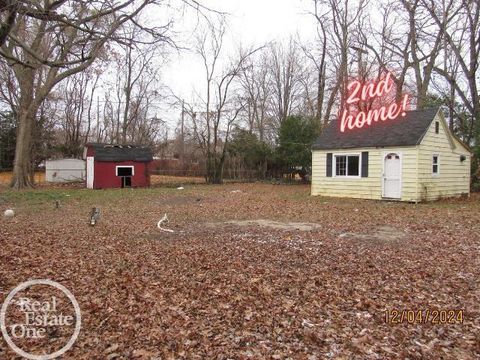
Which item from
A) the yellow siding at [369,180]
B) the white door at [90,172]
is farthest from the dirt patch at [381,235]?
the white door at [90,172]

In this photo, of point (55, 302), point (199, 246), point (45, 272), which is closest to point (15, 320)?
point (55, 302)

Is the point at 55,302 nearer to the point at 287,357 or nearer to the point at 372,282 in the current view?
the point at 287,357

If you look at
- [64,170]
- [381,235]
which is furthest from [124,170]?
[381,235]

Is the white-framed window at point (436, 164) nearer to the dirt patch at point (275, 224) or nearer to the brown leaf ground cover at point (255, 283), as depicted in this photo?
the brown leaf ground cover at point (255, 283)

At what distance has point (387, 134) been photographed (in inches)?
603

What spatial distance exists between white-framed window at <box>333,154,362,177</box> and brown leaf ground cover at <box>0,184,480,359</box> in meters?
6.57

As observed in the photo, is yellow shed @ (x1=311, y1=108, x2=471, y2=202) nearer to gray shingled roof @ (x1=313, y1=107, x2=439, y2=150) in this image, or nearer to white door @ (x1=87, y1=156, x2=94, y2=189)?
gray shingled roof @ (x1=313, y1=107, x2=439, y2=150)

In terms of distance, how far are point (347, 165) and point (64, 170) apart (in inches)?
848

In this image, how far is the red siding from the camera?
843 inches

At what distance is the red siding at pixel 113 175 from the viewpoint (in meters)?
21.4

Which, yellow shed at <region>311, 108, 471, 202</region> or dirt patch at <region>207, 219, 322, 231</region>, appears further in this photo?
yellow shed at <region>311, 108, 471, 202</region>

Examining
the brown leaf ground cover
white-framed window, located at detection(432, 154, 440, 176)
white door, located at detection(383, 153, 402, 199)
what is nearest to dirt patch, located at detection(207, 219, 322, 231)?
the brown leaf ground cover

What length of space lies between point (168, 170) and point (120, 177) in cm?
1084

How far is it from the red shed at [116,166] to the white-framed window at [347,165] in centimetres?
1205
